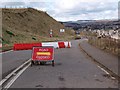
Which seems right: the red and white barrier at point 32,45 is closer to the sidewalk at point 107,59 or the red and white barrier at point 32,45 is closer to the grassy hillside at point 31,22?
the sidewalk at point 107,59

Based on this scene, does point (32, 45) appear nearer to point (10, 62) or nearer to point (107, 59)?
point (10, 62)

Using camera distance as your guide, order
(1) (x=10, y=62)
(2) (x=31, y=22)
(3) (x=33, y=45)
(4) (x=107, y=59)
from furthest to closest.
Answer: (2) (x=31, y=22)
(3) (x=33, y=45)
(4) (x=107, y=59)
(1) (x=10, y=62)

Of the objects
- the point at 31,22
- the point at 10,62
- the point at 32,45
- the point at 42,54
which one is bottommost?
the point at 10,62

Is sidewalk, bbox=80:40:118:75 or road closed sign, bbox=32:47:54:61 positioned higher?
road closed sign, bbox=32:47:54:61

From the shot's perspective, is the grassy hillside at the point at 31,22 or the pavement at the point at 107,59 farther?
the grassy hillside at the point at 31,22

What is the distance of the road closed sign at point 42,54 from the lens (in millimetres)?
18781

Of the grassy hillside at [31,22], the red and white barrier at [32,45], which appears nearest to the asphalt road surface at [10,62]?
the red and white barrier at [32,45]

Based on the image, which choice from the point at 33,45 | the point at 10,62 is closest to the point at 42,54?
the point at 10,62

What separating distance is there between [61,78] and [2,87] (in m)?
2.97

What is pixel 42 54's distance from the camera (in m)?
18.8

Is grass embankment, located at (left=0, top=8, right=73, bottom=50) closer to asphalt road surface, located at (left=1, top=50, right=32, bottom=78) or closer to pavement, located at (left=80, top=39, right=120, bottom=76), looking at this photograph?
pavement, located at (left=80, top=39, right=120, bottom=76)

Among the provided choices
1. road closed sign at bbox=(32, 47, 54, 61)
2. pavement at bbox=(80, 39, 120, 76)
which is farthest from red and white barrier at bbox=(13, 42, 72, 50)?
road closed sign at bbox=(32, 47, 54, 61)

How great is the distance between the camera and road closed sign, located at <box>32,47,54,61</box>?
1878 cm

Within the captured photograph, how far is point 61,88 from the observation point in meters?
10.7
